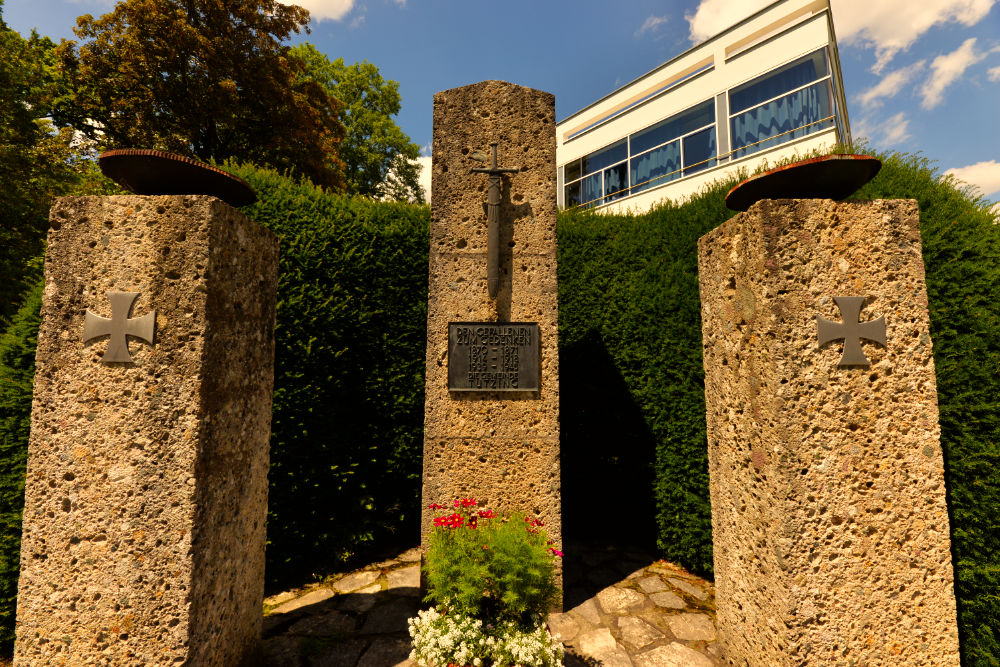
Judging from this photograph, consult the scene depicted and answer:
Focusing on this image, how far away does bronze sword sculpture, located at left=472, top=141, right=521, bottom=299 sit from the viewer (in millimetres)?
3463

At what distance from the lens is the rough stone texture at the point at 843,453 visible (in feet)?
7.16

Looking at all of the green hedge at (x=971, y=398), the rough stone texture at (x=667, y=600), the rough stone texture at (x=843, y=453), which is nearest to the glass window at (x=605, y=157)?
the green hedge at (x=971, y=398)

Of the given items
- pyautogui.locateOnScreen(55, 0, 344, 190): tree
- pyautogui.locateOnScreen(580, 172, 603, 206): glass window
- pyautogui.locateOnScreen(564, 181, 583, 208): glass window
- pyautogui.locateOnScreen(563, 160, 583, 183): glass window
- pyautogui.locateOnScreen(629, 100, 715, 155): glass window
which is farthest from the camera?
pyautogui.locateOnScreen(563, 160, 583, 183): glass window

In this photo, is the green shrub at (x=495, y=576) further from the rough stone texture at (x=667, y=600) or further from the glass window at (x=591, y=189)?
the glass window at (x=591, y=189)

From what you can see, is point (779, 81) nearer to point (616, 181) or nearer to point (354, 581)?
point (616, 181)

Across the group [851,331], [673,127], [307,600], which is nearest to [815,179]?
[851,331]

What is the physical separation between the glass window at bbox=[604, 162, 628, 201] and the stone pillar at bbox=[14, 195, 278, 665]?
12.5m

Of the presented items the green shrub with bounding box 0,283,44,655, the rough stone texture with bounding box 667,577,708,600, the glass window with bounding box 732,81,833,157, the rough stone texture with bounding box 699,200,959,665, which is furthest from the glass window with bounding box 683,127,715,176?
the green shrub with bounding box 0,283,44,655

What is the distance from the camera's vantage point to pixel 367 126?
17000mm

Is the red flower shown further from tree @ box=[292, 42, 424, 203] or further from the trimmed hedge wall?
tree @ box=[292, 42, 424, 203]

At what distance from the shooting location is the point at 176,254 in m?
2.24

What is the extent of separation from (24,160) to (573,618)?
41.3ft

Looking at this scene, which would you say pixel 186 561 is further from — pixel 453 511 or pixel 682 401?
pixel 682 401

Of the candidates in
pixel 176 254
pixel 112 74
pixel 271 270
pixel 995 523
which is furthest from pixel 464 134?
pixel 112 74
